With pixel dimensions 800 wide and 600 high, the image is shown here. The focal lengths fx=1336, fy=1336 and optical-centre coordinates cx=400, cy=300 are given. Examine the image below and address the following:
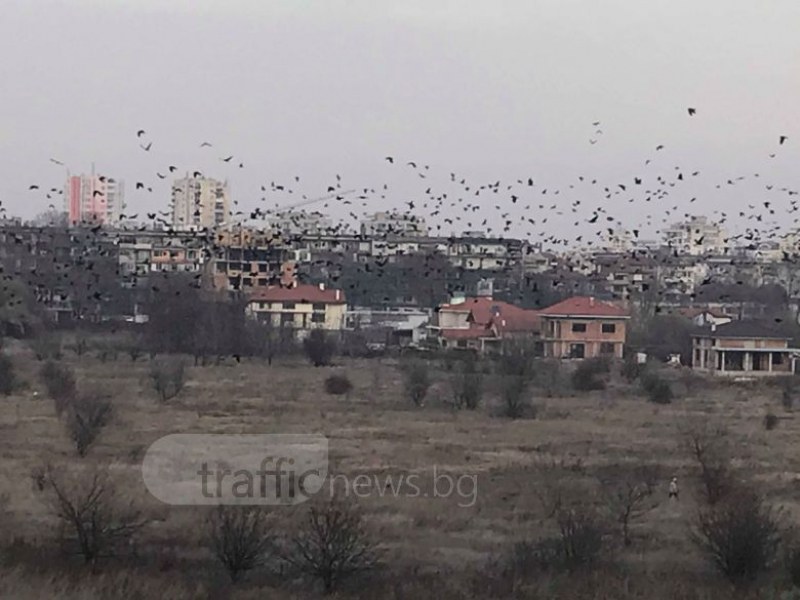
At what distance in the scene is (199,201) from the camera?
122 m

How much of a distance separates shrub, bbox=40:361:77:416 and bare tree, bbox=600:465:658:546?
12815mm

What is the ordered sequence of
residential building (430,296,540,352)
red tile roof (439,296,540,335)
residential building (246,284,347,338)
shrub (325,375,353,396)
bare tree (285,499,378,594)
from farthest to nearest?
1. residential building (246,284,347,338)
2. red tile roof (439,296,540,335)
3. residential building (430,296,540,352)
4. shrub (325,375,353,396)
5. bare tree (285,499,378,594)

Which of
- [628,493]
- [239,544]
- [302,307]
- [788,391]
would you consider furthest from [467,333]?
[239,544]

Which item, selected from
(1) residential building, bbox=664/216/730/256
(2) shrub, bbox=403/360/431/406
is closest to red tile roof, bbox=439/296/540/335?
(2) shrub, bbox=403/360/431/406

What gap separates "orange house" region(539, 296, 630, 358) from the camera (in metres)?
53.3

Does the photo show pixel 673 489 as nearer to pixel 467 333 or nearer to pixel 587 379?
pixel 587 379

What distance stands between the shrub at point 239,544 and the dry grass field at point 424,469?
0.52ft

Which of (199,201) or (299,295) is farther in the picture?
(199,201)

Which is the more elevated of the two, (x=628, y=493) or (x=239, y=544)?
(x=628, y=493)

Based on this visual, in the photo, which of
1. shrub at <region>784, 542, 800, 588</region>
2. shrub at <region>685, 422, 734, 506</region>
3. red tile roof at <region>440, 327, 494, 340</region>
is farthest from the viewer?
red tile roof at <region>440, 327, 494, 340</region>

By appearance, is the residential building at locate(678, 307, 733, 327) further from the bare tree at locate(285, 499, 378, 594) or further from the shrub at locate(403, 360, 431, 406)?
the bare tree at locate(285, 499, 378, 594)

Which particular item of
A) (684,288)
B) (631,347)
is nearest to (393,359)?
(631,347)

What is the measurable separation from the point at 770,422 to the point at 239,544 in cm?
1830

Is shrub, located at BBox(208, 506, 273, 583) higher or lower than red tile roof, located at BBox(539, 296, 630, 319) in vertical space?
lower
